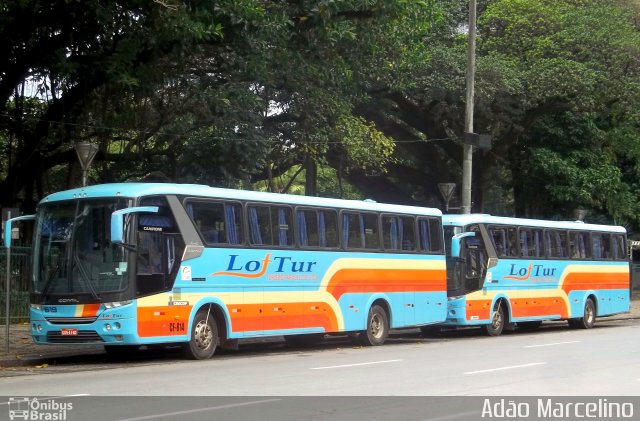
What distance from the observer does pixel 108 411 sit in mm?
10914

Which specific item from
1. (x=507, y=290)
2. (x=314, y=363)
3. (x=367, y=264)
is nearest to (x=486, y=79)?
(x=507, y=290)

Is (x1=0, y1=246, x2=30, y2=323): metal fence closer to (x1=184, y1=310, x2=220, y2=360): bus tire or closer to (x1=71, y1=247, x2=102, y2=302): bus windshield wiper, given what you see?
(x1=71, y1=247, x2=102, y2=302): bus windshield wiper

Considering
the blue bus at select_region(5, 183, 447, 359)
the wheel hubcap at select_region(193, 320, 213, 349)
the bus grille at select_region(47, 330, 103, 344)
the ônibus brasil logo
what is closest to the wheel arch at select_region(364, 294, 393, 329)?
the blue bus at select_region(5, 183, 447, 359)

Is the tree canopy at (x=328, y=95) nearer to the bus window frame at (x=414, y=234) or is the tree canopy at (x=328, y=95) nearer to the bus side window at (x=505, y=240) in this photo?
the bus window frame at (x=414, y=234)

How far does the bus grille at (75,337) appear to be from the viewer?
55.6 feet

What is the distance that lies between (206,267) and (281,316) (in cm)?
252

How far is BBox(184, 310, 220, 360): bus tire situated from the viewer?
18156mm

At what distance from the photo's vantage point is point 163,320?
17.4m

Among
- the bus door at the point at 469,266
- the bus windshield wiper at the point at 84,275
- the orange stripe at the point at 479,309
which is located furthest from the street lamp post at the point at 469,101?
the bus windshield wiper at the point at 84,275

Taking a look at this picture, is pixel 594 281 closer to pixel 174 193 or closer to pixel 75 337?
pixel 174 193

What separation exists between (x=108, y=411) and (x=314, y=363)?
272 inches

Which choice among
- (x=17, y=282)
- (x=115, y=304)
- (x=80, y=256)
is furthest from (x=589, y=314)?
(x=80, y=256)

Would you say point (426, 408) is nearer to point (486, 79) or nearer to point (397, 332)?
point (397, 332)

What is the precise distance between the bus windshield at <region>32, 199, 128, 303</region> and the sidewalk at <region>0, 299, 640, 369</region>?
1388 mm
